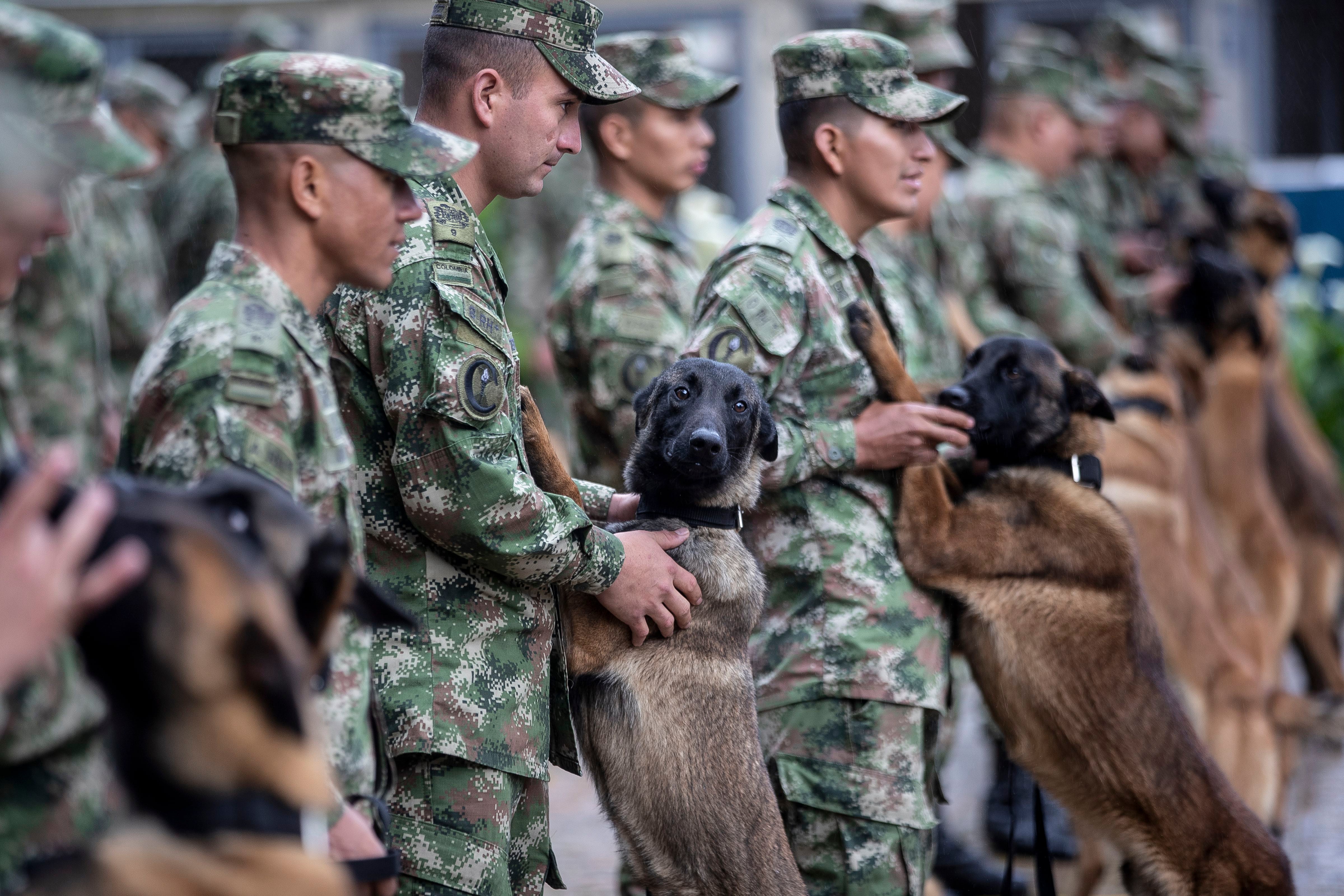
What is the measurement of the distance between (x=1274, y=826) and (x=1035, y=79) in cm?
373

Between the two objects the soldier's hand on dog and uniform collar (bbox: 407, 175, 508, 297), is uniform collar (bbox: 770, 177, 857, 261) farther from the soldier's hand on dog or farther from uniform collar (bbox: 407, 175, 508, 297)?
uniform collar (bbox: 407, 175, 508, 297)

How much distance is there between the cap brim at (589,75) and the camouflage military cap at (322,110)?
2.27 feet

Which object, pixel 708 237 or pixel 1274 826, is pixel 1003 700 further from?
pixel 708 237

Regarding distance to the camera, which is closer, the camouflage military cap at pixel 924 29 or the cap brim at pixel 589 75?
the cap brim at pixel 589 75

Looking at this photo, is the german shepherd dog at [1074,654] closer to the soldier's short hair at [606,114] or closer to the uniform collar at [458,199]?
the uniform collar at [458,199]

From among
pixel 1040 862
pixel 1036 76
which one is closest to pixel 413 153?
pixel 1040 862

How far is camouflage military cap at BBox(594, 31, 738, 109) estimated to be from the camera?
186 inches

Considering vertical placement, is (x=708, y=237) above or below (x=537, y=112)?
below

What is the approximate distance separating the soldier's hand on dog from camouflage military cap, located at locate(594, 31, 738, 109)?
1660 mm

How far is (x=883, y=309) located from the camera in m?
3.78

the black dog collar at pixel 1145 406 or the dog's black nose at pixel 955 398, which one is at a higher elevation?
the dog's black nose at pixel 955 398

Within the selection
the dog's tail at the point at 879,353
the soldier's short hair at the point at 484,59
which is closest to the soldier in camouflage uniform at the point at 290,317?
the soldier's short hair at the point at 484,59

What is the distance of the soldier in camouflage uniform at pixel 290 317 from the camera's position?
2.08m

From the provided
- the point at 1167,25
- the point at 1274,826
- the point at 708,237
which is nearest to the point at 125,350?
the point at 708,237
